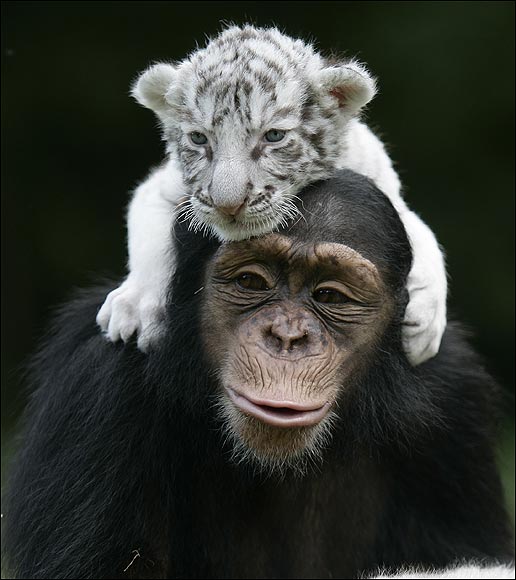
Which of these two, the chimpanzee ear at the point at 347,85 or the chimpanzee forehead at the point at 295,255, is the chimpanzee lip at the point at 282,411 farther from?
the chimpanzee ear at the point at 347,85

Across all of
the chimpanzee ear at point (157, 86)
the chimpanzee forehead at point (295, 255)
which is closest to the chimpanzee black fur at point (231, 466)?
the chimpanzee forehead at point (295, 255)

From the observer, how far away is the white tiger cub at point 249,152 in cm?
456

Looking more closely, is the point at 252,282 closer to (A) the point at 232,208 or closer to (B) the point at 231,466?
(A) the point at 232,208

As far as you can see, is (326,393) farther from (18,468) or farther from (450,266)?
(450,266)

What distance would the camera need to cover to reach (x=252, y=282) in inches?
195

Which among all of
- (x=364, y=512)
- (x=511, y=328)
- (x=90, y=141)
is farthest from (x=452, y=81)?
(x=364, y=512)

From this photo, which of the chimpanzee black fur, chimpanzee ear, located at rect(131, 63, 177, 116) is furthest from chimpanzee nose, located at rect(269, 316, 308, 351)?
chimpanzee ear, located at rect(131, 63, 177, 116)

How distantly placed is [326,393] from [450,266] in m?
6.03

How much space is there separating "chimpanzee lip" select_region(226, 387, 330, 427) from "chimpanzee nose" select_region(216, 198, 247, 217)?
29.3 inches

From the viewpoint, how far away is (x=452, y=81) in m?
9.66

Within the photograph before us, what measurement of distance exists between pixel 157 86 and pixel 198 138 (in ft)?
1.56

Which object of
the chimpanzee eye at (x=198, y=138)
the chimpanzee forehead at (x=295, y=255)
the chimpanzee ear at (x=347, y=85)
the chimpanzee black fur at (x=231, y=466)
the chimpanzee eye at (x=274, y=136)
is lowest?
the chimpanzee black fur at (x=231, y=466)

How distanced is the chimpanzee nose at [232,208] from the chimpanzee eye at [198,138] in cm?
37

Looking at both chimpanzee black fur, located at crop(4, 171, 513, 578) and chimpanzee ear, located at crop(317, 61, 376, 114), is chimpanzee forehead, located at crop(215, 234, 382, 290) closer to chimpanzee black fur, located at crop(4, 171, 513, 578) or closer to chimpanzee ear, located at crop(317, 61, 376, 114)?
chimpanzee black fur, located at crop(4, 171, 513, 578)
